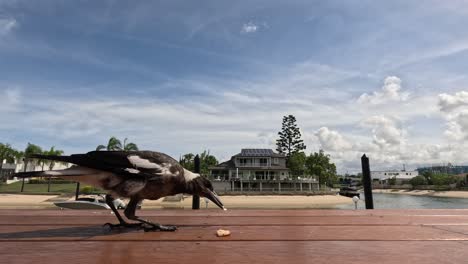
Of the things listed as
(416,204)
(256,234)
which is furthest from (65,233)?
(416,204)

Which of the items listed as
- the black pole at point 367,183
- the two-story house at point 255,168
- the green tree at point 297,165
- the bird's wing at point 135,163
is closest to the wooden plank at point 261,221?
the bird's wing at point 135,163

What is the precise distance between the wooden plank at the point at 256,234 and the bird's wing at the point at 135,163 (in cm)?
50

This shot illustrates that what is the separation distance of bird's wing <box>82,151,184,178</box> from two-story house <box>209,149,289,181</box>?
64198 mm

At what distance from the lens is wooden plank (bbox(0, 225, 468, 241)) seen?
2145 mm

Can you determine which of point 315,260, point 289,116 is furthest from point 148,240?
point 289,116

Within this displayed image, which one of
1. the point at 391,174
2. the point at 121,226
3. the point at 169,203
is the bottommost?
the point at 169,203

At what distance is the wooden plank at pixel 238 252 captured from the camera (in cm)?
152

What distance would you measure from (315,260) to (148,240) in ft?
3.59

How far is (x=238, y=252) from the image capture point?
169 cm

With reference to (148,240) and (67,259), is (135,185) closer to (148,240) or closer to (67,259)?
(148,240)

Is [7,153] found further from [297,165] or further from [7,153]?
[297,165]

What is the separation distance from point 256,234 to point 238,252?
64cm

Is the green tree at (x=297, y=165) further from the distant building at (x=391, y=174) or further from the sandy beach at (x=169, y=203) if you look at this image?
the distant building at (x=391, y=174)

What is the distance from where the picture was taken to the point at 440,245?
6.12 feet
